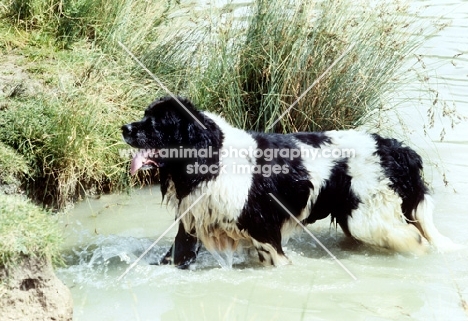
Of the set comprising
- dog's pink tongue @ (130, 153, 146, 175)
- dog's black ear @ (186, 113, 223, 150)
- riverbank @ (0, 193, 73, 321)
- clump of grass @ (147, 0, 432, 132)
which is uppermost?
clump of grass @ (147, 0, 432, 132)

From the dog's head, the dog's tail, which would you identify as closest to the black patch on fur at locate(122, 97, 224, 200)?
the dog's head

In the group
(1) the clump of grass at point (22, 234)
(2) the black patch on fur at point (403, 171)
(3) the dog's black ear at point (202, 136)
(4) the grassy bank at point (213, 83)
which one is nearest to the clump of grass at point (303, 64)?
(4) the grassy bank at point (213, 83)

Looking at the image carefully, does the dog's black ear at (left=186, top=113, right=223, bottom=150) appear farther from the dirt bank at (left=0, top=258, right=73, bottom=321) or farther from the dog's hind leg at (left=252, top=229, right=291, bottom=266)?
the dirt bank at (left=0, top=258, right=73, bottom=321)

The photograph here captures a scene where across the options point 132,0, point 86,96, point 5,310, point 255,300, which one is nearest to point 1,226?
point 5,310

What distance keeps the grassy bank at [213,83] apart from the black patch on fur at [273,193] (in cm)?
136

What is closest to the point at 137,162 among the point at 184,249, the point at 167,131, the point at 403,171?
the point at 167,131

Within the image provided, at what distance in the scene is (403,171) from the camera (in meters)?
5.18

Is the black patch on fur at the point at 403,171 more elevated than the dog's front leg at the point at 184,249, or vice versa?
the black patch on fur at the point at 403,171

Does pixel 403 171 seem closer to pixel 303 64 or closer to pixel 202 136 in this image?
pixel 202 136

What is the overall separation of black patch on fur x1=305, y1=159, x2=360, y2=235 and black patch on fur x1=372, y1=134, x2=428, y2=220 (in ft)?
0.88

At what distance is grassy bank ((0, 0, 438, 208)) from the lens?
5.99 m

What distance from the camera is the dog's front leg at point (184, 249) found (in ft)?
16.9

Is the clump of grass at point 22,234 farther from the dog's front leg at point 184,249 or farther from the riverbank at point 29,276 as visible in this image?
the dog's front leg at point 184,249

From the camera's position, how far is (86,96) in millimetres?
6363
